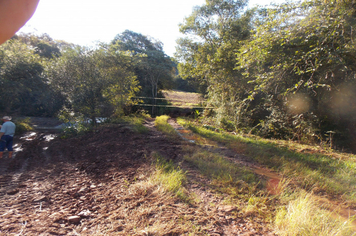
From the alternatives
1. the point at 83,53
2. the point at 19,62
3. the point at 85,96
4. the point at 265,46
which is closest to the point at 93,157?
the point at 85,96

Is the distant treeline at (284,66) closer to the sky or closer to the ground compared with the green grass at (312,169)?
closer to the sky

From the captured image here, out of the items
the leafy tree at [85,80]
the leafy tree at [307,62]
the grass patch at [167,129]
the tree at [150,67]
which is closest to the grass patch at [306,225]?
the leafy tree at [307,62]

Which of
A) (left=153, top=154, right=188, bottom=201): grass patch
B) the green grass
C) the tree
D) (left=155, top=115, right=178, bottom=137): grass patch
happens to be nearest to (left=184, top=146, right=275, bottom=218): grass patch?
(left=153, top=154, right=188, bottom=201): grass patch

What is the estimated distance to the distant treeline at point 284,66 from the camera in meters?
5.23

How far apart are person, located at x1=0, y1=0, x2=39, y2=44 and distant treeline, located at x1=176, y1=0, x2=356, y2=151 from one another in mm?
5628

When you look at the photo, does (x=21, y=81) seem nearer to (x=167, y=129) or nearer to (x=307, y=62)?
(x=167, y=129)

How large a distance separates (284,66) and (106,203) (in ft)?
19.5

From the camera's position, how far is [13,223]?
2.29m

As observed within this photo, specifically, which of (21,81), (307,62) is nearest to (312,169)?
(307,62)

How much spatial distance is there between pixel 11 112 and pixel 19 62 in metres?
3.41

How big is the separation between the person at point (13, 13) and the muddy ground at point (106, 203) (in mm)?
2081

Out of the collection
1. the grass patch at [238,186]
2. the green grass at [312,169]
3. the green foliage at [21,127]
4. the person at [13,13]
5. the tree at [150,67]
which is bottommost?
the green foliage at [21,127]

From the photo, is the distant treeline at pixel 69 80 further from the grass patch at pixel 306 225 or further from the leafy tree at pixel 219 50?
the grass patch at pixel 306 225

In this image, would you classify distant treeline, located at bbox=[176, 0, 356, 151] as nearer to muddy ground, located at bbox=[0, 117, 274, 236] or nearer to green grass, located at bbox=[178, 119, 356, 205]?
green grass, located at bbox=[178, 119, 356, 205]
